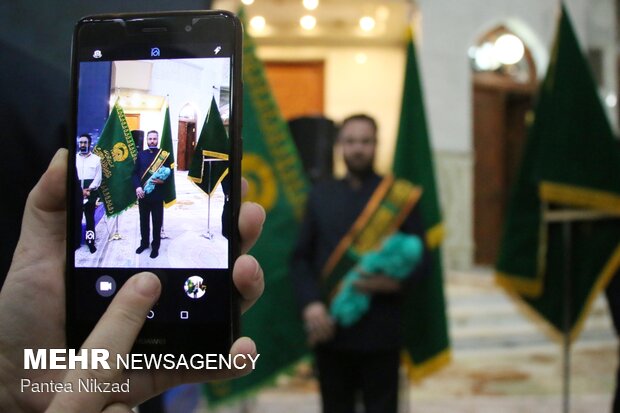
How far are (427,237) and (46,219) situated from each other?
170 centimetres

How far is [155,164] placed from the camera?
1.44 ft

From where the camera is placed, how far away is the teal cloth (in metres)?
1.53

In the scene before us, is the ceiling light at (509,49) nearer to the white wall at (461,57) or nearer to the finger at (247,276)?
the white wall at (461,57)

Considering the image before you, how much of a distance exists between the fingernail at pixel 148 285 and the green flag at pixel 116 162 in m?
0.06

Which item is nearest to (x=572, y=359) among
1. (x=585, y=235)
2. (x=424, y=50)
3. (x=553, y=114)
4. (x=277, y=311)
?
(x=585, y=235)

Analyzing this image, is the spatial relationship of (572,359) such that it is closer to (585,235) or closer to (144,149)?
(585,235)

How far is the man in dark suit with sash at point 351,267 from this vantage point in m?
1.57

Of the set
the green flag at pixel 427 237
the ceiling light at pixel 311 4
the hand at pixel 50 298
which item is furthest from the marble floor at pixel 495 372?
the ceiling light at pixel 311 4

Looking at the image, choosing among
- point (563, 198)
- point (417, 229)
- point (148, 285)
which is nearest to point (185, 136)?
point (148, 285)

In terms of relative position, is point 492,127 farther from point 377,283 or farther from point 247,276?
point 247,276

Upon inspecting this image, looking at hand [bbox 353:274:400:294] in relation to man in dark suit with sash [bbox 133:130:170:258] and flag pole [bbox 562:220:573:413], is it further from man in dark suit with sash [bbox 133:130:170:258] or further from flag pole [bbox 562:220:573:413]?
man in dark suit with sash [bbox 133:130:170:258]

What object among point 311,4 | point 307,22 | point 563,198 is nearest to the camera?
point 563,198

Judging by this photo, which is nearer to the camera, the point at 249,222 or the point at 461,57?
the point at 249,222

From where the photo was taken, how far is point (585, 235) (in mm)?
2117
